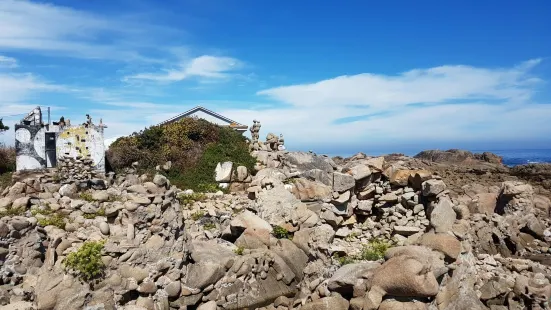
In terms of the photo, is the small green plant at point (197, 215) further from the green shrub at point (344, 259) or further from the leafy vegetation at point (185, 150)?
the green shrub at point (344, 259)

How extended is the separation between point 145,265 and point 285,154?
16695 millimetres

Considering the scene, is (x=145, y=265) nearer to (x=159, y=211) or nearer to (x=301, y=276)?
(x=159, y=211)

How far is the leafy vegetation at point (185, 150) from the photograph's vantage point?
24.7 meters

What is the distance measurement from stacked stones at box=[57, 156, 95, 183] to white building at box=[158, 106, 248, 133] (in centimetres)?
903

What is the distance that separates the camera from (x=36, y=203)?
14.3m

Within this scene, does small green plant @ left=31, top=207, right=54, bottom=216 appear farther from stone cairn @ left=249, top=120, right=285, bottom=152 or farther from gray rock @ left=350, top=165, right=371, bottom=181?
stone cairn @ left=249, top=120, right=285, bottom=152

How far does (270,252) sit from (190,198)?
817cm

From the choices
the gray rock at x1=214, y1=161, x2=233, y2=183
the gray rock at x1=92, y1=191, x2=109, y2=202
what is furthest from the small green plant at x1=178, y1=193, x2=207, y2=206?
the gray rock at x1=92, y1=191, x2=109, y2=202

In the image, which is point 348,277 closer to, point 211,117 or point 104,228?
point 104,228

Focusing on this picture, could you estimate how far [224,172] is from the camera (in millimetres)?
24297

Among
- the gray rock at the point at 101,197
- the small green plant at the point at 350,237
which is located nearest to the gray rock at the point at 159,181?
the gray rock at the point at 101,197

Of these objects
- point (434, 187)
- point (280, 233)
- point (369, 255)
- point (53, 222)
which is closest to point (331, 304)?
point (369, 255)

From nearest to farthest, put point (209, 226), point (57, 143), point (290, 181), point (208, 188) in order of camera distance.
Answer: point (209, 226)
point (290, 181)
point (208, 188)
point (57, 143)

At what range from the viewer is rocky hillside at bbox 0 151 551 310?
32.7ft
